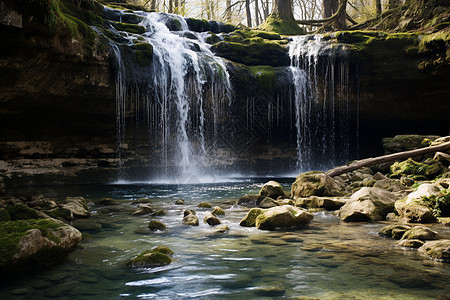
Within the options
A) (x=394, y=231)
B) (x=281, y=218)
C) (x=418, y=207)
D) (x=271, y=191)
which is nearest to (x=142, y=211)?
(x=281, y=218)

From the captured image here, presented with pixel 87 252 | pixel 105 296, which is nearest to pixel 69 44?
pixel 87 252

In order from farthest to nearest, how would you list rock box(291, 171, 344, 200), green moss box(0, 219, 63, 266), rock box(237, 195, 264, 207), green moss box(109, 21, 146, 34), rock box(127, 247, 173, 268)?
green moss box(109, 21, 146, 34) → rock box(291, 171, 344, 200) → rock box(237, 195, 264, 207) → rock box(127, 247, 173, 268) → green moss box(0, 219, 63, 266)

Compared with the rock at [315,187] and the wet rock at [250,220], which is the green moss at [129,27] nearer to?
the rock at [315,187]

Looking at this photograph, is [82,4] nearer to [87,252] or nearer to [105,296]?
[87,252]

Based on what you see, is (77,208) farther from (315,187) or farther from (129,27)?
(129,27)

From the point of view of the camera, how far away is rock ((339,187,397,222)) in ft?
19.9

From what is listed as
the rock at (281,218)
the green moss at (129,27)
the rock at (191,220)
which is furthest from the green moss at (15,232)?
the green moss at (129,27)

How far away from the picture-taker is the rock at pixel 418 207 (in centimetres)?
562

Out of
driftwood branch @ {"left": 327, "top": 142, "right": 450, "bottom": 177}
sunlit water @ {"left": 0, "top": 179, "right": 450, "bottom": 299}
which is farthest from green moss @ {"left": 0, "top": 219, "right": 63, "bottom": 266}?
driftwood branch @ {"left": 327, "top": 142, "right": 450, "bottom": 177}

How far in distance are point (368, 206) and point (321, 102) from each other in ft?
38.4

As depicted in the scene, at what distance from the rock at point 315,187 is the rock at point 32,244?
5437mm

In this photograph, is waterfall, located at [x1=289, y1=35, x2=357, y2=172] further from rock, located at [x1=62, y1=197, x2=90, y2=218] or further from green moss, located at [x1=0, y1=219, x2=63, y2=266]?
green moss, located at [x1=0, y1=219, x2=63, y2=266]

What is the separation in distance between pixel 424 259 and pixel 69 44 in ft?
35.2

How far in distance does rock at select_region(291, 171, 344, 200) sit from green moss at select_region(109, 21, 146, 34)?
10.7m
